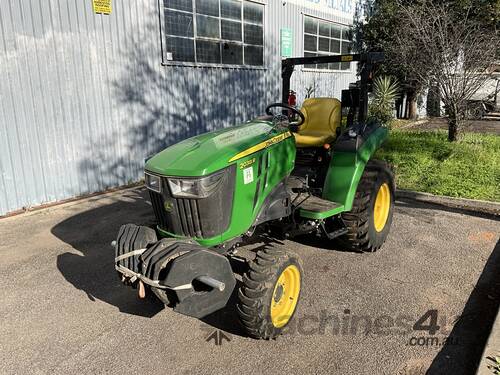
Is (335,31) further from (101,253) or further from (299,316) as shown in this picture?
(299,316)

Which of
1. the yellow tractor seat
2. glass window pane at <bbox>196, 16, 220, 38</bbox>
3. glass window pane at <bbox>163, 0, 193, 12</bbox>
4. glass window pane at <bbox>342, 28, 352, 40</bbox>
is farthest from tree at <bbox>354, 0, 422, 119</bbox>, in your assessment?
the yellow tractor seat

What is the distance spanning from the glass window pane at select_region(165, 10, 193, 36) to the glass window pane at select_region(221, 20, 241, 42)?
3.24 feet

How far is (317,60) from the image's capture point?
4.44 meters

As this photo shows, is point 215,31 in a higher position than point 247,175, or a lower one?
higher

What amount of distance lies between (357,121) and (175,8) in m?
4.79

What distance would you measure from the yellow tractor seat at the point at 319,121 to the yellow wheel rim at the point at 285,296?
166 cm

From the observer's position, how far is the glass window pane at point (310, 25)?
11.7 metres

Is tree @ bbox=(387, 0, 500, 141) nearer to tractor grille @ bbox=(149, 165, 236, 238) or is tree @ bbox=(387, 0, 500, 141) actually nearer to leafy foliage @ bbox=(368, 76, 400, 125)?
leafy foliage @ bbox=(368, 76, 400, 125)

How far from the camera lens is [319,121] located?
4676 mm

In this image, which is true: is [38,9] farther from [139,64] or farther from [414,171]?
[414,171]

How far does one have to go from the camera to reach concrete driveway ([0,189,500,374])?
2762 mm

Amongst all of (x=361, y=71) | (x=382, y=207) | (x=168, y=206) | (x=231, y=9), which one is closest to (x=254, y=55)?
(x=231, y=9)

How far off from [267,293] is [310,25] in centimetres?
1070

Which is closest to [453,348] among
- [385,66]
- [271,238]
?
[271,238]
